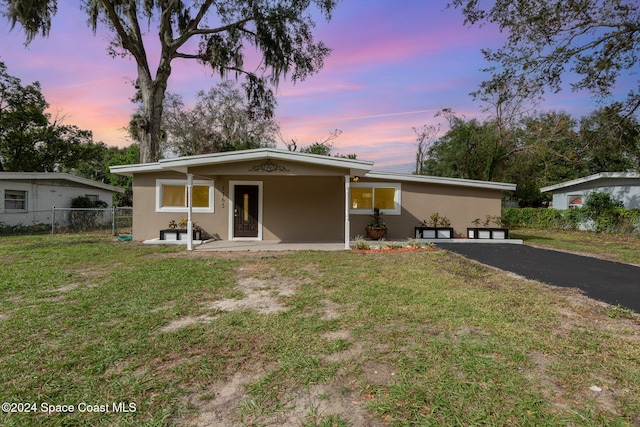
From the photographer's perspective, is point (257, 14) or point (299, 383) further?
point (257, 14)

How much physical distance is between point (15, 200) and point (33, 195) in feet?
2.18

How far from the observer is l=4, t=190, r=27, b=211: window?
14.2 metres

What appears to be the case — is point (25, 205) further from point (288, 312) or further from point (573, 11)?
point (573, 11)

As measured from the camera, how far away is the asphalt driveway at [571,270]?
4801mm

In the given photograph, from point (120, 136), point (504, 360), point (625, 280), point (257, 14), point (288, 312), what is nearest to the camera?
point (504, 360)

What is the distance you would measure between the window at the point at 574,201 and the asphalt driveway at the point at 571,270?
12.4 m

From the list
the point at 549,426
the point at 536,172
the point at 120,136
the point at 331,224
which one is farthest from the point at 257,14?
the point at 536,172

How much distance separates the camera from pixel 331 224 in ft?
37.1

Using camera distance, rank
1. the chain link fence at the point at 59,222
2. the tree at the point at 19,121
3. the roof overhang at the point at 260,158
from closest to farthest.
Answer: the roof overhang at the point at 260,158
the chain link fence at the point at 59,222
the tree at the point at 19,121

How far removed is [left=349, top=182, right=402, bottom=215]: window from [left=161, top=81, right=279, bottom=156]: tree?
1659 centimetres

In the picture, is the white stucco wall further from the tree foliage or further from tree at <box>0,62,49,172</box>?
tree at <box>0,62,49,172</box>

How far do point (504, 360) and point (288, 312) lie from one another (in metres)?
2.29

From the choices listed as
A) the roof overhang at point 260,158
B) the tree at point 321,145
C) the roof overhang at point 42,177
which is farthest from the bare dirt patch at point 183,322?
the tree at point 321,145

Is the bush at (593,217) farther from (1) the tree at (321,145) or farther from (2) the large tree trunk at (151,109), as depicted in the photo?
(2) the large tree trunk at (151,109)
